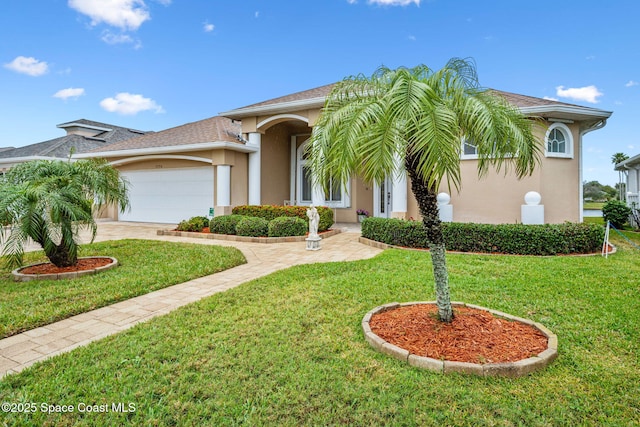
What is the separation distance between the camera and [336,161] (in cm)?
287

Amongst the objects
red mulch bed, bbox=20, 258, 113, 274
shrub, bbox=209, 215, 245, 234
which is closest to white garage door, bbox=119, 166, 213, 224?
shrub, bbox=209, 215, 245, 234

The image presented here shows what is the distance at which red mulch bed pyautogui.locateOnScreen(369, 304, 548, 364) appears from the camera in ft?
9.64

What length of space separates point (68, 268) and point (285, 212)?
23.9 ft

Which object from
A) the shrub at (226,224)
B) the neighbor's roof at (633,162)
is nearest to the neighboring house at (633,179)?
the neighbor's roof at (633,162)

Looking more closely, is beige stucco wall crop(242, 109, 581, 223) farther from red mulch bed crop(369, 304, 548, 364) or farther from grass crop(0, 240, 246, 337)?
red mulch bed crop(369, 304, 548, 364)

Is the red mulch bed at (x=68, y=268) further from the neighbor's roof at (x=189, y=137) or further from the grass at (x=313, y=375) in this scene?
the neighbor's roof at (x=189, y=137)

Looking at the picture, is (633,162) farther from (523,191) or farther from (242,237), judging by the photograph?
(242,237)

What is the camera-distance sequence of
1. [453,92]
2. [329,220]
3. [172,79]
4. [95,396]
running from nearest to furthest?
1. [95,396]
2. [453,92]
3. [329,220]
4. [172,79]

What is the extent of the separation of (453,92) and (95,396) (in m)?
3.89

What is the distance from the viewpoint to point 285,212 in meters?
12.6

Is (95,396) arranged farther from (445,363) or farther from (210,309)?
(445,363)

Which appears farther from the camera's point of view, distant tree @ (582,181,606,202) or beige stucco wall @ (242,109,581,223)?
distant tree @ (582,181,606,202)

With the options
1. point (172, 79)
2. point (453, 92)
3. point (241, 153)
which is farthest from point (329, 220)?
point (172, 79)

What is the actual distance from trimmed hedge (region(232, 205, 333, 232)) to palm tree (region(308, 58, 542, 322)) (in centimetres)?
806
